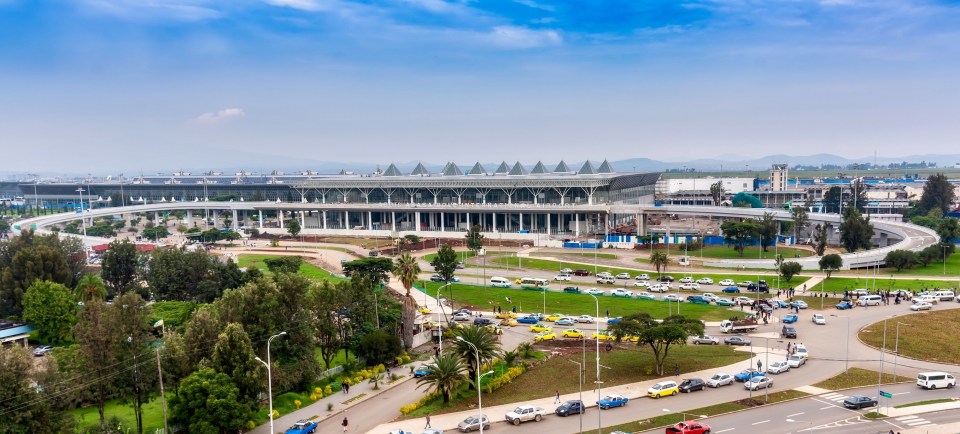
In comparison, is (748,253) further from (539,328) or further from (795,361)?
(795,361)

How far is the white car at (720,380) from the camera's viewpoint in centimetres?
4303

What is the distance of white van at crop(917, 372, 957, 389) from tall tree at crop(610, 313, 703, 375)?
541 inches

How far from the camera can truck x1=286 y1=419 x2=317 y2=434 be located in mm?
37372

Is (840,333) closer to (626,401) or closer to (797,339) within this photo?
(797,339)

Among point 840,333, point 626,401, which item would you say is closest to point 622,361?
point 626,401

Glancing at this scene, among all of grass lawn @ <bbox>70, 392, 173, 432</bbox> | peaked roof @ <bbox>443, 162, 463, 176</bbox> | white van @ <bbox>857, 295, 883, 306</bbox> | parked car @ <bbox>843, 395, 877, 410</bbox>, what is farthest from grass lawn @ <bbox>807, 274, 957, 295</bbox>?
peaked roof @ <bbox>443, 162, 463, 176</bbox>

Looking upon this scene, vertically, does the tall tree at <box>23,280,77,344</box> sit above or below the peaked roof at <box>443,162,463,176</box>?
below

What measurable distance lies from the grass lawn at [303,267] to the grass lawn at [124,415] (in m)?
38.3

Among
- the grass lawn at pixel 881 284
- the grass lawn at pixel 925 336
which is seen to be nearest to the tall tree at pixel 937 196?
the grass lawn at pixel 881 284

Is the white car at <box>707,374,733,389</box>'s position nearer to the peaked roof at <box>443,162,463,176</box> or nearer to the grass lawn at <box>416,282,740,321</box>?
the grass lawn at <box>416,282,740,321</box>

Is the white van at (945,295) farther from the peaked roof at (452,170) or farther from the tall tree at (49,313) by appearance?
the peaked roof at (452,170)

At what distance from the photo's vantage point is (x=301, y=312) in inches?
1886

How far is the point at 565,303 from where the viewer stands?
71.4 m

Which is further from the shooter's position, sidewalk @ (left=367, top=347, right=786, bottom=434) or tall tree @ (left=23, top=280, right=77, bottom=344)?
tall tree @ (left=23, top=280, right=77, bottom=344)
